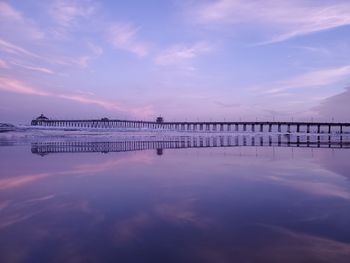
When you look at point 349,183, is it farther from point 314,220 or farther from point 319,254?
point 319,254

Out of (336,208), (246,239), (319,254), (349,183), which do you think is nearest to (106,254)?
(246,239)

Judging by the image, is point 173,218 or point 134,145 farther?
point 134,145

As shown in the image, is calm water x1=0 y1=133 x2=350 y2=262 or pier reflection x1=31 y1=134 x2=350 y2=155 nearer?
calm water x1=0 y1=133 x2=350 y2=262

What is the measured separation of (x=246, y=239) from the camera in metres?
3.89

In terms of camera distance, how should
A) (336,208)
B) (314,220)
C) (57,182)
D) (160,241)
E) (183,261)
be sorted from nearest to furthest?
(183,261) < (160,241) < (314,220) < (336,208) < (57,182)

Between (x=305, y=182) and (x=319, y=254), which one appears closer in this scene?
(x=319, y=254)

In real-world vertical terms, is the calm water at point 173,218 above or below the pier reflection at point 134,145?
below

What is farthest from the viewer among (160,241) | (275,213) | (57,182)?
(57,182)

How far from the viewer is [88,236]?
3930 millimetres

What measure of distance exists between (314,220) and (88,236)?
2.99 m

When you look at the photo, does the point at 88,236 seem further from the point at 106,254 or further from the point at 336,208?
the point at 336,208

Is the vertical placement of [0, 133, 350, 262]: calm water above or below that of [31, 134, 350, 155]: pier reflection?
below

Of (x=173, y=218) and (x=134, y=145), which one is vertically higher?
(x=134, y=145)

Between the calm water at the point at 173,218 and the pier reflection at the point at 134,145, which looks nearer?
the calm water at the point at 173,218
